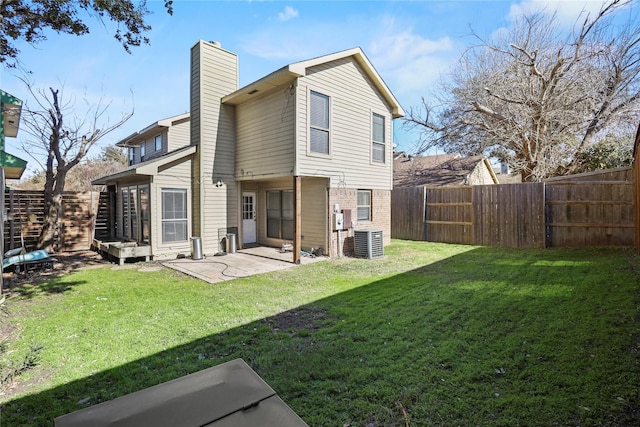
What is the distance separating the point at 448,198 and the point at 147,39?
35.7 ft

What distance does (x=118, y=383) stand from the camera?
3137 millimetres

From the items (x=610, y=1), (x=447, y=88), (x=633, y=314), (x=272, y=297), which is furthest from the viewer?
(x=447, y=88)

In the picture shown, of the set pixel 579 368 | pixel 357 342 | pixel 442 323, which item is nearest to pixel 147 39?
pixel 357 342

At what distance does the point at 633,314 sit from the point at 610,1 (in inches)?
571

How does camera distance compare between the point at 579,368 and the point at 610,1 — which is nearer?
the point at 579,368

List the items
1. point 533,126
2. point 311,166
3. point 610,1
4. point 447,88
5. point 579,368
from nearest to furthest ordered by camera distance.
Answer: point 579,368, point 311,166, point 610,1, point 533,126, point 447,88

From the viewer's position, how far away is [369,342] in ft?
12.8

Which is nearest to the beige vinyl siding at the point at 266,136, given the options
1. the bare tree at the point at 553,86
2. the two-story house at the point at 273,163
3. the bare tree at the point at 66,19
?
the two-story house at the point at 273,163

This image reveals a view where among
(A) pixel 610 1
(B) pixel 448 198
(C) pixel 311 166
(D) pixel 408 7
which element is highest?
(A) pixel 610 1

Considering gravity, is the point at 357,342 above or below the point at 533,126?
below

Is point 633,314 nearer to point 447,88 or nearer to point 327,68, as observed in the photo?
point 327,68

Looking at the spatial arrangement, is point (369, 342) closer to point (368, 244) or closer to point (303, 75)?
point (368, 244)

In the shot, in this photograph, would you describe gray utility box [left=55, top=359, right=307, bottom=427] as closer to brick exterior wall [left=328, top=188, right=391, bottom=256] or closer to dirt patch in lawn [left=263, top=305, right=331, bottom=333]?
dirt patch in lawn [left=263, top=305, right=331, bottom=333]

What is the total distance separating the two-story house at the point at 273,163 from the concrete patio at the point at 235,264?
2.07ft
